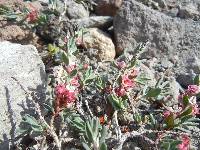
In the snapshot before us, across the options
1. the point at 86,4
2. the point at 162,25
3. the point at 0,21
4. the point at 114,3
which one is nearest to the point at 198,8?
the point at 162,25

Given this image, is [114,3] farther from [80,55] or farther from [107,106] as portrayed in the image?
[107,106]

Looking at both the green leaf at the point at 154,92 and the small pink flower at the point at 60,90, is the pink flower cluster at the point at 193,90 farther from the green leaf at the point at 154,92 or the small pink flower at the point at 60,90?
the small pink flower at the point at 60,90

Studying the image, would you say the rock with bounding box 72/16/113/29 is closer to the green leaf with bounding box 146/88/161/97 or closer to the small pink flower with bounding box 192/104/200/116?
the green leaf with bounding box 146/88/161/97

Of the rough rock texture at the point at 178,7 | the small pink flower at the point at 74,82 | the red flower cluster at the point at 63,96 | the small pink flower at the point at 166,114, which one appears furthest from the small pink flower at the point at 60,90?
the rough rock texture at the point at 178,7

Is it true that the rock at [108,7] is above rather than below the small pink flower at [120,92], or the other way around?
above

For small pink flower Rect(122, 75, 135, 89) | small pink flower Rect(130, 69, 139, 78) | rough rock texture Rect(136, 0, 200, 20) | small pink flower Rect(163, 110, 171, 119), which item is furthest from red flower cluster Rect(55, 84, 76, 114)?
rough rock texture Rect(136, 0, 200, 20)

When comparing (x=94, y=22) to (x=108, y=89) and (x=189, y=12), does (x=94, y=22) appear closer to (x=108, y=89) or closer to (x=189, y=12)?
(x=189, y=12)
